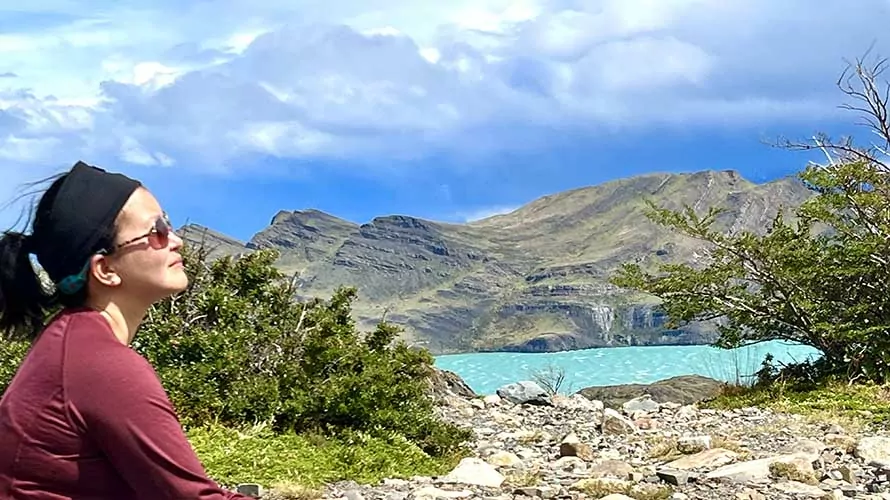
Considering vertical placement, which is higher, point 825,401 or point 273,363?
point 273,363

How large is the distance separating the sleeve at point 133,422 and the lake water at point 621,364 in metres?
14.2

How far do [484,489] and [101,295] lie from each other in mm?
4890

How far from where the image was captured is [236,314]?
9953 mm

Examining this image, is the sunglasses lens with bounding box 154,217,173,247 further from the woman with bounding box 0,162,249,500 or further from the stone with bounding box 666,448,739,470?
the stone with bounding box 666,448,739,470

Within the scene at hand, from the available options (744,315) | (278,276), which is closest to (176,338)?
(278,276)

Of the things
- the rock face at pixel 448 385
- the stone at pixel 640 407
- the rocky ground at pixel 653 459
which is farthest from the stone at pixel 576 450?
the rock face at pixel 448 385

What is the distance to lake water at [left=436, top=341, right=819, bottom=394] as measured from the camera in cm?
1653

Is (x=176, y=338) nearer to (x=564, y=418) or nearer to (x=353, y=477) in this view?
(x=353, y=477)

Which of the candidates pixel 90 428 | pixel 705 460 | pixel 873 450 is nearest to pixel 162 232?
pixel 90 428

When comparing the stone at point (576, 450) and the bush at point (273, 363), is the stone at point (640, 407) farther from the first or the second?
the bush at point (273, 363)

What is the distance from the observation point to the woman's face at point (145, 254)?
107 inches

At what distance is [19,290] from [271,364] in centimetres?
696

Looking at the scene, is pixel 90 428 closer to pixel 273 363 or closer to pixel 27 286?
pixel 27 286

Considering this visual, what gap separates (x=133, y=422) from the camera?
2447mm
